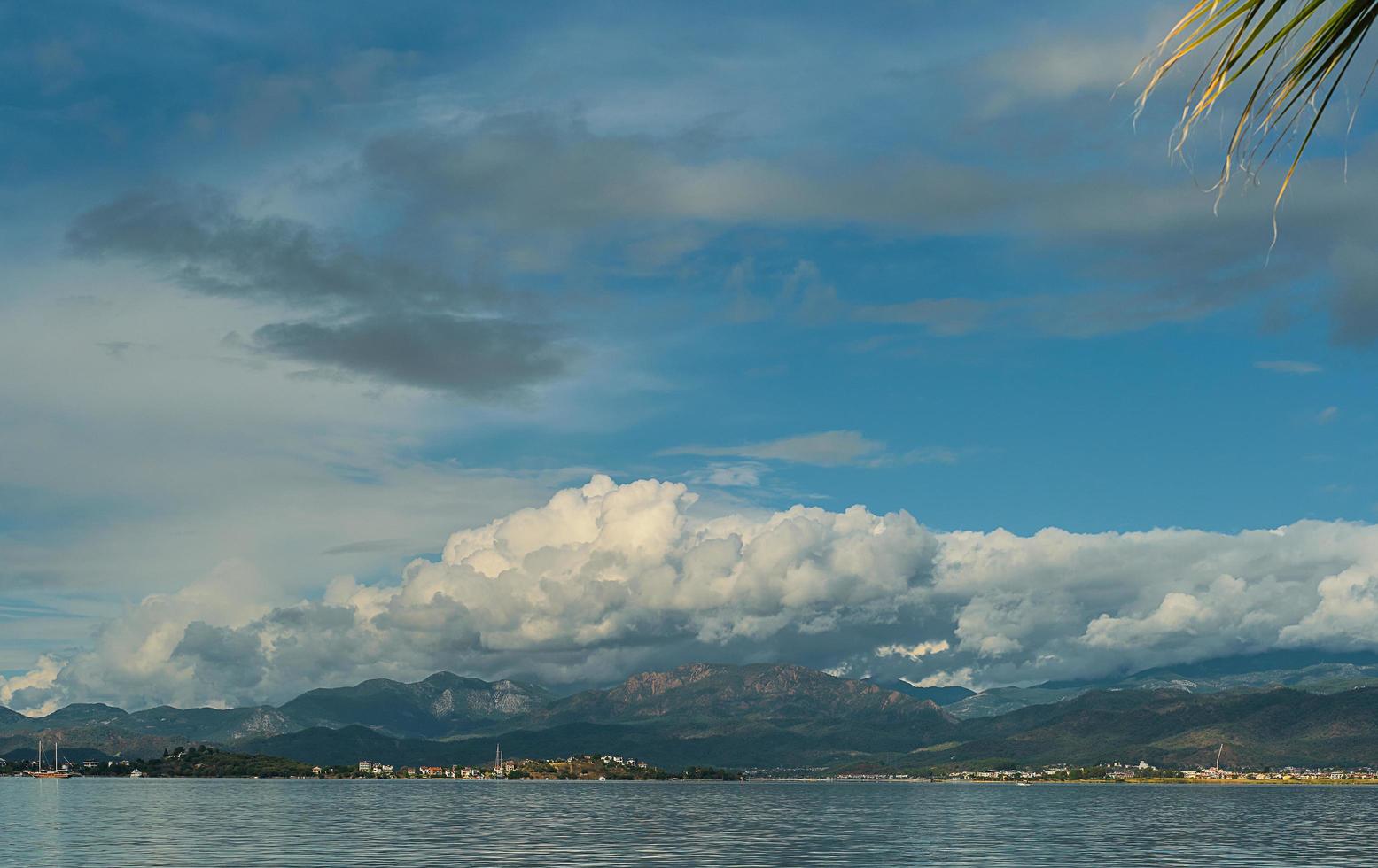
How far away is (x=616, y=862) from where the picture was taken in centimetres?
17988

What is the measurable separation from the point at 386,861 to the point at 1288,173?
180588 millimetres

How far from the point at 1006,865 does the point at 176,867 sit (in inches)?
4404

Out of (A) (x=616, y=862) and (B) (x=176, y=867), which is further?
(A) (x=616, y=862)

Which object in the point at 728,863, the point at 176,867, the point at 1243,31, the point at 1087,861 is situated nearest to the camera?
the point at 1243,31

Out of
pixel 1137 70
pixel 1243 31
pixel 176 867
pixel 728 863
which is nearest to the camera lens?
pixel 1243 31

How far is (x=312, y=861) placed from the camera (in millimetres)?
178625

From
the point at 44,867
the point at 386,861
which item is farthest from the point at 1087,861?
the point at 44,867

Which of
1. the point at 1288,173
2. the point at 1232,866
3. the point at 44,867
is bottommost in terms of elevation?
the point at 1232,866

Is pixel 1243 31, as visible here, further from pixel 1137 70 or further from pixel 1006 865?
pixel 1006 865

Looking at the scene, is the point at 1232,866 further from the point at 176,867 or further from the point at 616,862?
the point at 176,867

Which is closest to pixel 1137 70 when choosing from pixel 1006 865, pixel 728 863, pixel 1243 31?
pixel 1243 31

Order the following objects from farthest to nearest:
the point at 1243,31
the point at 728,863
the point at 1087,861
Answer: the point at 1087,861 < the point at 728,863 < the point at 1243,31

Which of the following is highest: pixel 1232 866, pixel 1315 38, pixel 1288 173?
pixel 1315 38

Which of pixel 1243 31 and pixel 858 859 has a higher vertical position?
pixel 1243 31
